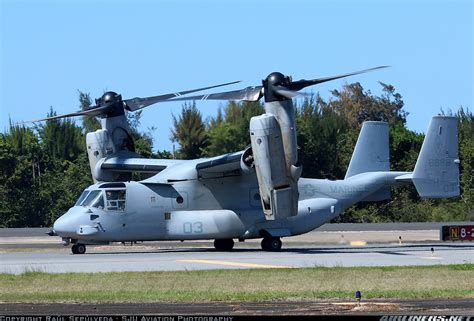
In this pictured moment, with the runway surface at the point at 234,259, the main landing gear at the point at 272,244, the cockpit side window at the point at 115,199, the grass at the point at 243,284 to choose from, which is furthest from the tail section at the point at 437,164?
the cockpit side window at the point at 115,199

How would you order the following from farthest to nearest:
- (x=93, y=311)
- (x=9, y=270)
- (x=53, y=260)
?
(x=53, y=260), (x=9, y=270), (x=93, y=311)

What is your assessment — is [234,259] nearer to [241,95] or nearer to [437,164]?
→ [241,95]

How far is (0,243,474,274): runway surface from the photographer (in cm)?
3186

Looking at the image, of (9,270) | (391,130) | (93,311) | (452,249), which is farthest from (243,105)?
(93,311)

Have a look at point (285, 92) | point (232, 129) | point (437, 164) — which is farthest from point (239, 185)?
point (232, 129)

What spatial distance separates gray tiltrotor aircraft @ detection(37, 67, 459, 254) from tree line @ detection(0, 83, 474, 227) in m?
20.4

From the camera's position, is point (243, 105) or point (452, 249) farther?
point (243, 105)

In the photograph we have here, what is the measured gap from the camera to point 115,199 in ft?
129

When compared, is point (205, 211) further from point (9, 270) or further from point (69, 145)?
point (69, 145)

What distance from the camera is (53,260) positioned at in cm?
3538

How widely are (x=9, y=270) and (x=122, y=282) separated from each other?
5.71m

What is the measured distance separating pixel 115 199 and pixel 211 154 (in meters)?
27.5

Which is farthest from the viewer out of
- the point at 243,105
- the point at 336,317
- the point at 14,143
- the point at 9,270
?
the point at 14,143

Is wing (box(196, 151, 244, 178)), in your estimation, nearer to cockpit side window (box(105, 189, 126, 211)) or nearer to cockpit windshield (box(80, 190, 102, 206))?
cockpit side window (box(105, 189, 126, 211))
